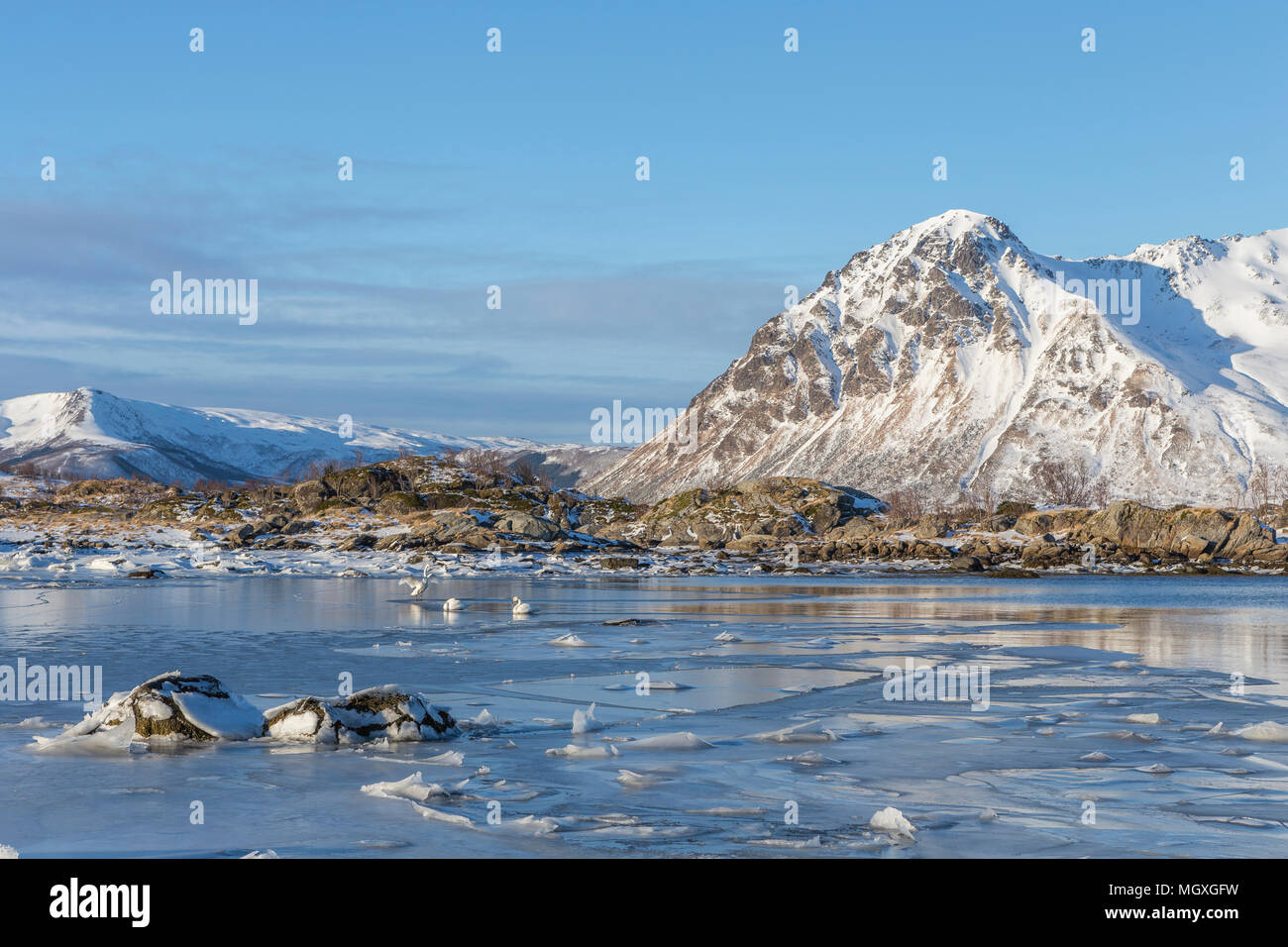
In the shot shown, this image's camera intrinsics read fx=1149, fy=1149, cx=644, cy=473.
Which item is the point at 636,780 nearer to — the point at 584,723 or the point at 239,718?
the point at 584,723

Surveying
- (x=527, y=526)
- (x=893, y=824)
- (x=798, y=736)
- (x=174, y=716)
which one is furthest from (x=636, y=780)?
(x=527, y=526)

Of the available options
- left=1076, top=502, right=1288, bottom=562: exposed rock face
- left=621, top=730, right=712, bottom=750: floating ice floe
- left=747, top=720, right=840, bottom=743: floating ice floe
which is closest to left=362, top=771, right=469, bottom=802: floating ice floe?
left=621, top=730, right=712, bottom=750: floating ice floe

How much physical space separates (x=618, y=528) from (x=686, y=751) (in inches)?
5703

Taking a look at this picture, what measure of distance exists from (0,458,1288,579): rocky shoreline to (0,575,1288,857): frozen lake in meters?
57.9

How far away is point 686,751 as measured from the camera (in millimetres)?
14633

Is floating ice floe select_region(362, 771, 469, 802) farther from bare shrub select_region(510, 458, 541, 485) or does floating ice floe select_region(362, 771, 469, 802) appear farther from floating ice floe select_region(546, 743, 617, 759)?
bare shrub select_region(510, 458, 541, 485)

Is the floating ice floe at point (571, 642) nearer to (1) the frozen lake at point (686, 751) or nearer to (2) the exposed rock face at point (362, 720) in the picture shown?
(1) the frozen lake at point (686, 751)

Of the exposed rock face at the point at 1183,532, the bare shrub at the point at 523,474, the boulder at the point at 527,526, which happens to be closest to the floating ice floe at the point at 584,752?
the boulder at the point at 527,526

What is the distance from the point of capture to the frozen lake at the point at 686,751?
10.2m

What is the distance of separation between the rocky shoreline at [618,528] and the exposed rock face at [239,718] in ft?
227

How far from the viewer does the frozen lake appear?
1017 centimetres
